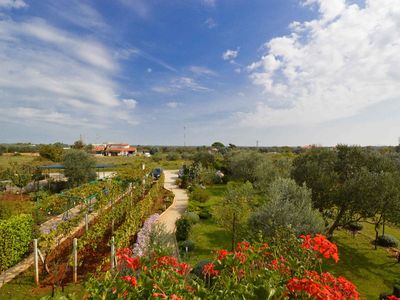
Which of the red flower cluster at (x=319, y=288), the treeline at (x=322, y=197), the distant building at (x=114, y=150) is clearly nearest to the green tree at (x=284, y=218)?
the treeline at (x=322, y=197)

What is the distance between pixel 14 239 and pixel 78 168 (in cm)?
1905

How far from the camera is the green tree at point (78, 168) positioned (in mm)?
29031

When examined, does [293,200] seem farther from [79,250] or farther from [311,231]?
[79,250]

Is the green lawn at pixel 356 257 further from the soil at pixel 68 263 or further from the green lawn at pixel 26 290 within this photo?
the green lawn at pixel 26 290

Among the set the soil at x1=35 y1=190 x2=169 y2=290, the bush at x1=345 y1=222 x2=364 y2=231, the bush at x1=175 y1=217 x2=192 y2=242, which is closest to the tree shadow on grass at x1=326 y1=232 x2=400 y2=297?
the bush at x1=345 y1=222 x2=364 y2=231

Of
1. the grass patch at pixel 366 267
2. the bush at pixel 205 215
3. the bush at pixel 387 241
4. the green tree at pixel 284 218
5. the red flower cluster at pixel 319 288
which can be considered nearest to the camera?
the red flower cluster at pixel 319 288

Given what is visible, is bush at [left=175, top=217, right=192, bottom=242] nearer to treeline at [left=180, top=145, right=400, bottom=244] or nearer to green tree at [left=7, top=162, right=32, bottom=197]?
treeline at [left=180, top=145, right=400, bottom=244]

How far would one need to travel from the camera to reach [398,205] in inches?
516

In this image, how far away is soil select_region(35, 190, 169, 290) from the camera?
9.44 meters

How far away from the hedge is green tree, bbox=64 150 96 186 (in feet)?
58.2

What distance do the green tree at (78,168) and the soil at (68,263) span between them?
1699 centimetres

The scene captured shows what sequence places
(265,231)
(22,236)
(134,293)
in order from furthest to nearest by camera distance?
(22,236) → (265,231) → (134,293)

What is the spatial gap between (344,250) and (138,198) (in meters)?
17.0

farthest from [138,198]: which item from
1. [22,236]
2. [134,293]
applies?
Answer: [134,293]
